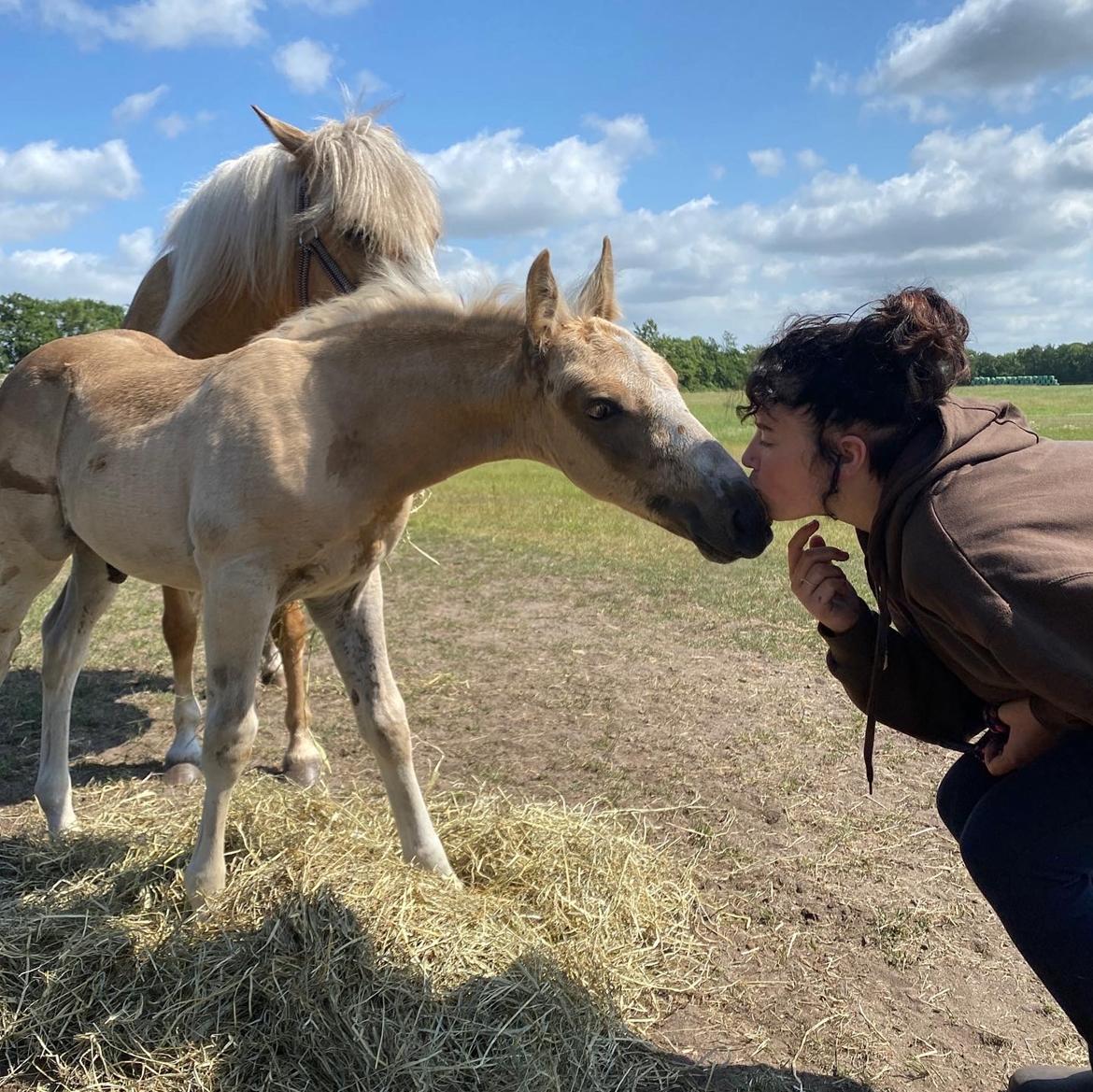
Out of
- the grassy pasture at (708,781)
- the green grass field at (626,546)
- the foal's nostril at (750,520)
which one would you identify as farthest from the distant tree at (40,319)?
the foal's nostril at (750,520)

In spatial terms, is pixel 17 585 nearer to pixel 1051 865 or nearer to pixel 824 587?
pixel 824 587

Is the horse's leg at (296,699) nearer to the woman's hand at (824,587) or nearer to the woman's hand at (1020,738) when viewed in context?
the woman's hand at (824,587)

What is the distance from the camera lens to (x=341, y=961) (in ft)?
8.26

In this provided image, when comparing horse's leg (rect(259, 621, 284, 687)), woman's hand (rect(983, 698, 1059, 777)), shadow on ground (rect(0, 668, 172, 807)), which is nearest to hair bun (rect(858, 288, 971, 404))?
woman's hand (rect(983, 698, 1059, 777))

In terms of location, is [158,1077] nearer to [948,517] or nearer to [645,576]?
[948,517]

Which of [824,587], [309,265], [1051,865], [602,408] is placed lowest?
[1051,865]

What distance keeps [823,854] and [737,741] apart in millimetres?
1050

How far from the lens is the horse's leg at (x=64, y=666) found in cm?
340

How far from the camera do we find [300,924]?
2.60 metres

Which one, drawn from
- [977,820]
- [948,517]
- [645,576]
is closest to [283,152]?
[948,517]

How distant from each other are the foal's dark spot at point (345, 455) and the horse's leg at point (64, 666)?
1.35 m

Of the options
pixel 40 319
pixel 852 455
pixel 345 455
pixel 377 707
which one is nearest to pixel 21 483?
pixel 345 455

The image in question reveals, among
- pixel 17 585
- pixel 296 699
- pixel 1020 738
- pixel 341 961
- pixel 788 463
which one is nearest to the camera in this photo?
pixel 1020 738

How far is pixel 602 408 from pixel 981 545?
3.48ft
